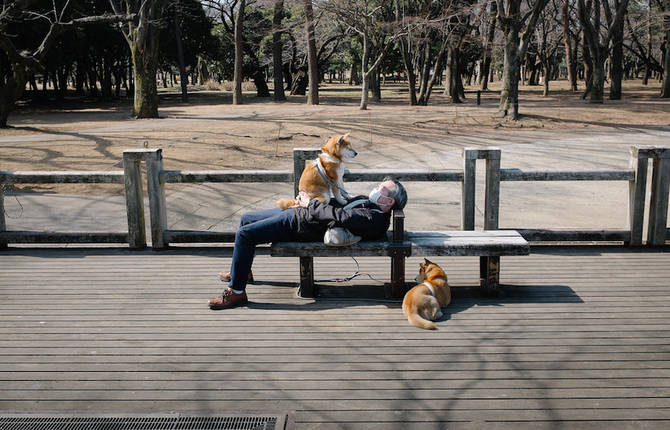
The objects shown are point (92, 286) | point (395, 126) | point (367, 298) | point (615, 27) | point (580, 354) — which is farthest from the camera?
point (615, 27)

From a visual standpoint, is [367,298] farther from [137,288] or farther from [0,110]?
[0,110]

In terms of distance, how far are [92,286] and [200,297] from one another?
1046 mm

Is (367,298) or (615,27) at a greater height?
(615,27)

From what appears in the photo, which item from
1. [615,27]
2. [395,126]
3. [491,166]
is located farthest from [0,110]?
[615,27]

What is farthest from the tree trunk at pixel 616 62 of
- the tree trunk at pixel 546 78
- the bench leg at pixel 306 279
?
the bench leg at pixel 306 279

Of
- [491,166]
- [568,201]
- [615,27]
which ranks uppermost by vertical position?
[615,27]

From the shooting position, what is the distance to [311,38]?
33.7 metres

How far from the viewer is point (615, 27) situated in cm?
3378

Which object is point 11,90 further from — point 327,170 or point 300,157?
point 327,170

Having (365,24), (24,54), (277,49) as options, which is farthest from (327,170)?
(277,49)

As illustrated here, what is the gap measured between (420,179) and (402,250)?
158 centimetres

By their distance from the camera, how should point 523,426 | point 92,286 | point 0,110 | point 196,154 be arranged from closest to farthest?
point 523,426, point 92,286, point 196,154, point 0,110

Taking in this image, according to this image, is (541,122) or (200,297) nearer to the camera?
(200,297)

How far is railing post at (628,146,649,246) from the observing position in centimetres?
646
